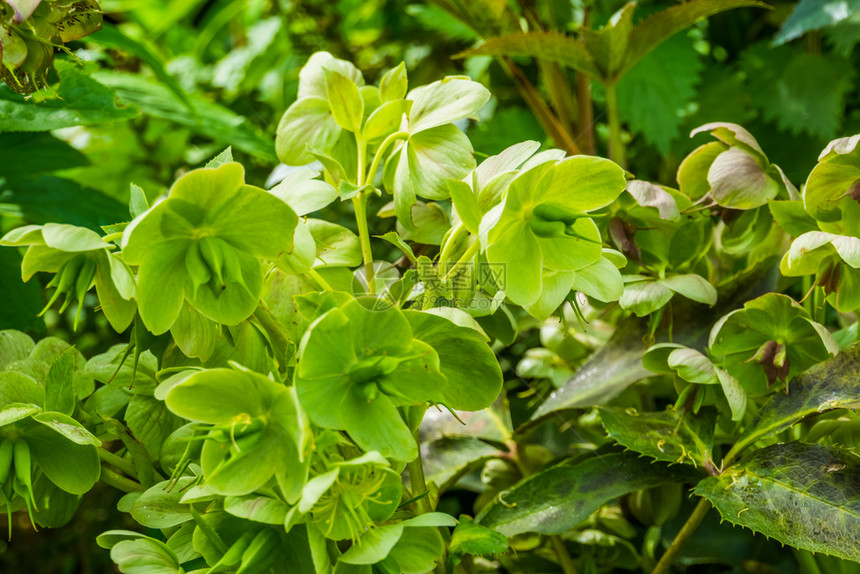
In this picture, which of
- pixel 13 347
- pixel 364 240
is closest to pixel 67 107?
pixel 13 347

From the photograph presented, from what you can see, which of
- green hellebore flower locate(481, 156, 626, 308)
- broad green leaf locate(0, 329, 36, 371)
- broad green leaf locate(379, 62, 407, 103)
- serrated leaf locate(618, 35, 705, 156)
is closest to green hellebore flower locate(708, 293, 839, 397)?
green hellebore flower locate(481, 156, 626, 308)

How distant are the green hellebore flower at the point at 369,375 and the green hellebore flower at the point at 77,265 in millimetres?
92

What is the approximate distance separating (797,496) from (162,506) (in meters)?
0.35

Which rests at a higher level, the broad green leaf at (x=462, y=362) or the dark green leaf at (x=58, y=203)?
the broad green leaf at (x=462, y=362)

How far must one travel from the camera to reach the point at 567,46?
26.2 inches

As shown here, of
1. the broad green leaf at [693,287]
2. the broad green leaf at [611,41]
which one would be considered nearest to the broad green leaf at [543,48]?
the broad green leaf at [611,41]

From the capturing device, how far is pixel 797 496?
0.43 meters

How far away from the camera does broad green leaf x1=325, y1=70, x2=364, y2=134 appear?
463 millimetres

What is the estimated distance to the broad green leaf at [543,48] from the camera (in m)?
0.65

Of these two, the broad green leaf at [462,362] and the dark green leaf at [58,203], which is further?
the dark green leaf at [58,203]

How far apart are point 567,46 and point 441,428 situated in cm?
34

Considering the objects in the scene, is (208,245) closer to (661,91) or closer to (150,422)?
(150,422)

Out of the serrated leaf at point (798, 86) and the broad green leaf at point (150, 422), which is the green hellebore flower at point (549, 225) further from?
the serrated leaf at point (798, 86)

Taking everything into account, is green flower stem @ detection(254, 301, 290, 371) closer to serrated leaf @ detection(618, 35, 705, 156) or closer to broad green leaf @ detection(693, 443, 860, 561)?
broad green leaf @ detection(693, 443, 860, 561)
